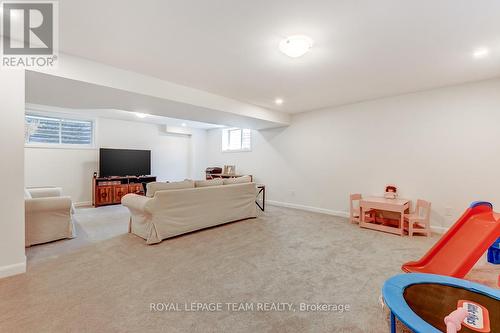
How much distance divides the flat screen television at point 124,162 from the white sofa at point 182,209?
2.90 m

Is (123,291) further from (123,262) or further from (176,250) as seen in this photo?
(176,250)

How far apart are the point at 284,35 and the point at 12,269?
11.7ft

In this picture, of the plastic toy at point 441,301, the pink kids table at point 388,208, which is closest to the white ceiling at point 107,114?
the pink kids table at point 388,208

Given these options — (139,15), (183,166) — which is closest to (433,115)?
(139,15)

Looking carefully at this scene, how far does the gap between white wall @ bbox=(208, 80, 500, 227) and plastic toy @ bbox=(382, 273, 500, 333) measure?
3130 mm

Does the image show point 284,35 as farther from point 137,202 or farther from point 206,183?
point 137,202

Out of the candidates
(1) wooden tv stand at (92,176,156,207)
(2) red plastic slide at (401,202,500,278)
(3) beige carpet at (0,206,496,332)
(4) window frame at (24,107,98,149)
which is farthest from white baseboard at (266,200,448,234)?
(4) window frame at (24,107,98,149)

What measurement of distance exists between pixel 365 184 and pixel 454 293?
3564 millimetres

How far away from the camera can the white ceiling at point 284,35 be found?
1854 mm

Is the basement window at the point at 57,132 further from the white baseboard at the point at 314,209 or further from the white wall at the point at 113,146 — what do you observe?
the white baseboard at the point at 314,209

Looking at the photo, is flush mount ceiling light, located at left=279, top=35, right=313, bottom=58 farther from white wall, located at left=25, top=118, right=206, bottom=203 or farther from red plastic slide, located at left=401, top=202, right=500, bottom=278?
white wall, located at left=25, top=118, right=206, bottom=203

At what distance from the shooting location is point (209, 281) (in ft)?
7.30

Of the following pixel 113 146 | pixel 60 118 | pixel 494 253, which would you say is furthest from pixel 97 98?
pixel 494 253

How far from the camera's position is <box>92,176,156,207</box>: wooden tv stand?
5672 millimetres
